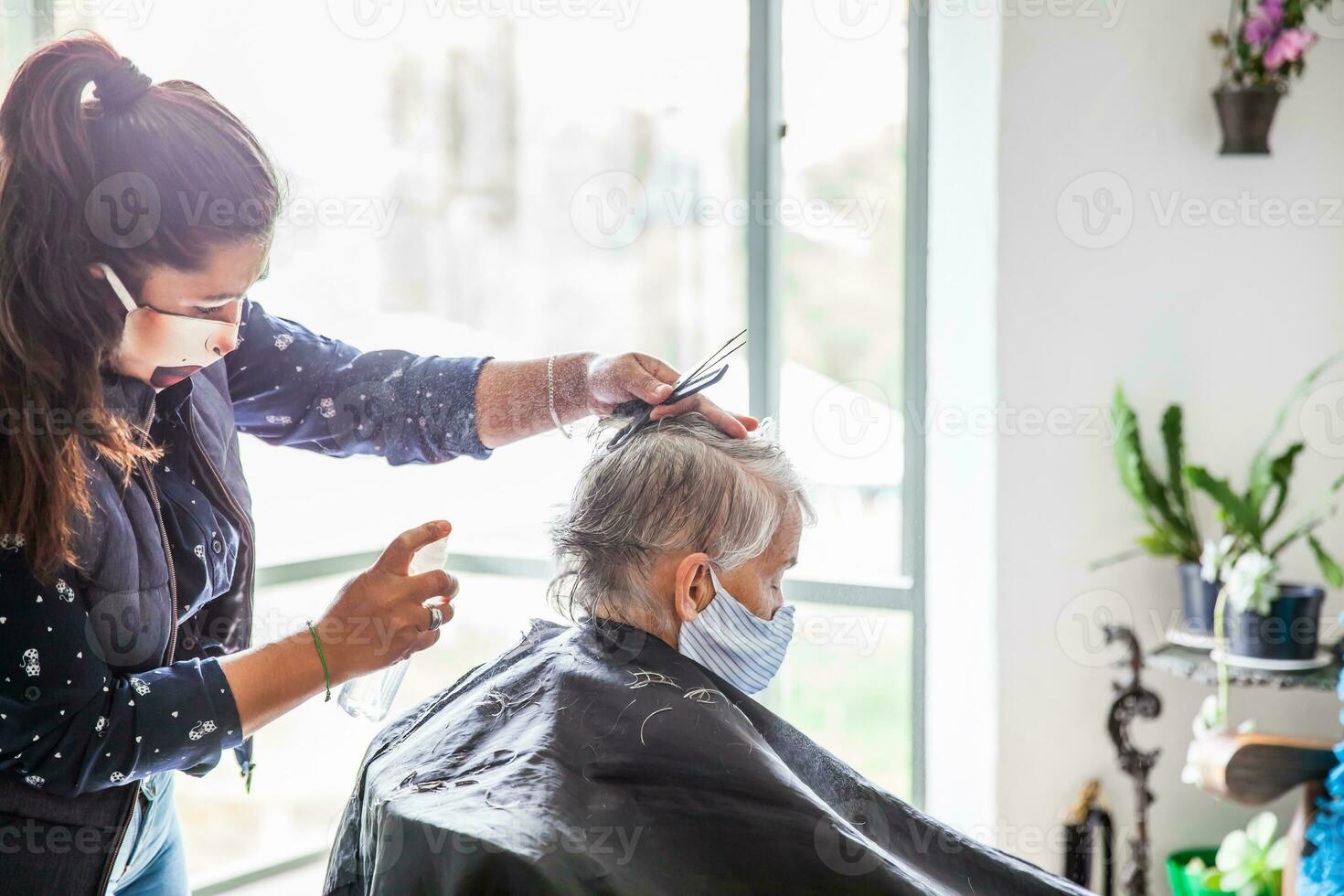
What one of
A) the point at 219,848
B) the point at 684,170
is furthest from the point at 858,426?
the point at 219,848

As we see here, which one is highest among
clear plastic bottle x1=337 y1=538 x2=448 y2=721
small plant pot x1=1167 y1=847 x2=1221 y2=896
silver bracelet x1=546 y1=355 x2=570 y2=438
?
silver bracelet x1=546 y1=355 x2=570 y2=438

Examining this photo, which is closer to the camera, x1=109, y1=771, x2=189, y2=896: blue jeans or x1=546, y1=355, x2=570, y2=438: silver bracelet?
x1=109, y1=771, x2=189, y2=896: blue jeans

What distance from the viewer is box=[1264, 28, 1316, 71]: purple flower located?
2.14 metres

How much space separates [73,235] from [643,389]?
0.66 m

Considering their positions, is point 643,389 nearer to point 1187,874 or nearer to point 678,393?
point 678,393

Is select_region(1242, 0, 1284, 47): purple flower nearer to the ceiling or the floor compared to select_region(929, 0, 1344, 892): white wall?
nearer to the ceiling

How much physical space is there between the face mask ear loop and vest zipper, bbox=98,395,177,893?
16 centimetres

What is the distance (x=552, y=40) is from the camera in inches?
113

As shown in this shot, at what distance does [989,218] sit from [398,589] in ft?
5.15

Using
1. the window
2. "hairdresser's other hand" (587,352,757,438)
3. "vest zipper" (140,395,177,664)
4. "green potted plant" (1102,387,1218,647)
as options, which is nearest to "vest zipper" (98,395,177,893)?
"vest zipper" (140,395,177,664)

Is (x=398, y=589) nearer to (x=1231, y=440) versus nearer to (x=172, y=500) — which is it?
(x=172, y=500)

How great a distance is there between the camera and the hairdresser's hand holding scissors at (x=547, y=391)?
148 cm

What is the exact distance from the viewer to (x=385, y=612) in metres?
1.25

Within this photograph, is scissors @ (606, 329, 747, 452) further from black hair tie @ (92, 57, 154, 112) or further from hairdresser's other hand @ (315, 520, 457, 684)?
black hair tie @ (92, 57, 154, 112)
